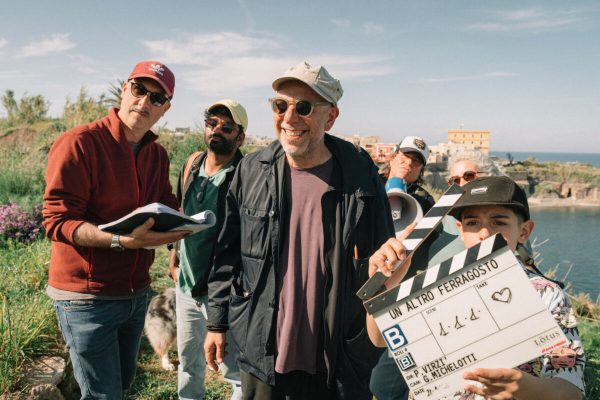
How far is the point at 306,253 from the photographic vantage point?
2.42 metres

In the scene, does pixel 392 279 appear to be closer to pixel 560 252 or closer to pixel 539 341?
pixel 539 341

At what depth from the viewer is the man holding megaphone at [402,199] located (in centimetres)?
335

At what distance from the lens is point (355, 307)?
2381mm

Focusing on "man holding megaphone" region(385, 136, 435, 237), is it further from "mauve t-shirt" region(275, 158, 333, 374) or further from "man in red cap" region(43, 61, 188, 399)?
"man in red cap" region(43, 61, 188, 399)

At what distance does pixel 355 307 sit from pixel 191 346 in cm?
181

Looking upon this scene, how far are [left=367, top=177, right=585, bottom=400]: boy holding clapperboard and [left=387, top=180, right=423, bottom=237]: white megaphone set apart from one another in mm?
1338

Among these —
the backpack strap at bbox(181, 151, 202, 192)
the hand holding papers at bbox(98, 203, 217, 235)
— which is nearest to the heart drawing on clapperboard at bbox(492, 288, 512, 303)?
the hand holding papers at bbox(98, 203, 217, 235)

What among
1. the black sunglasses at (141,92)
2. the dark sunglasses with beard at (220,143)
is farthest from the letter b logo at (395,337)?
the dark sunglasses with beard at (220,143)

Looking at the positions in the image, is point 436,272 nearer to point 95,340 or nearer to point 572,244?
point 95,340

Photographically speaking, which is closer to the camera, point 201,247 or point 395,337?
point 395,337

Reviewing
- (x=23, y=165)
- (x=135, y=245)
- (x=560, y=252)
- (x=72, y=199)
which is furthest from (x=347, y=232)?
(x=560, y=252)

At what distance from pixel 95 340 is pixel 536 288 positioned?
2481 mm

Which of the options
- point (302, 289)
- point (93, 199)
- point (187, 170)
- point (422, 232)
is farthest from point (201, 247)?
point (422, 232)

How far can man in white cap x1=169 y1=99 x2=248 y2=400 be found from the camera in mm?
3334
